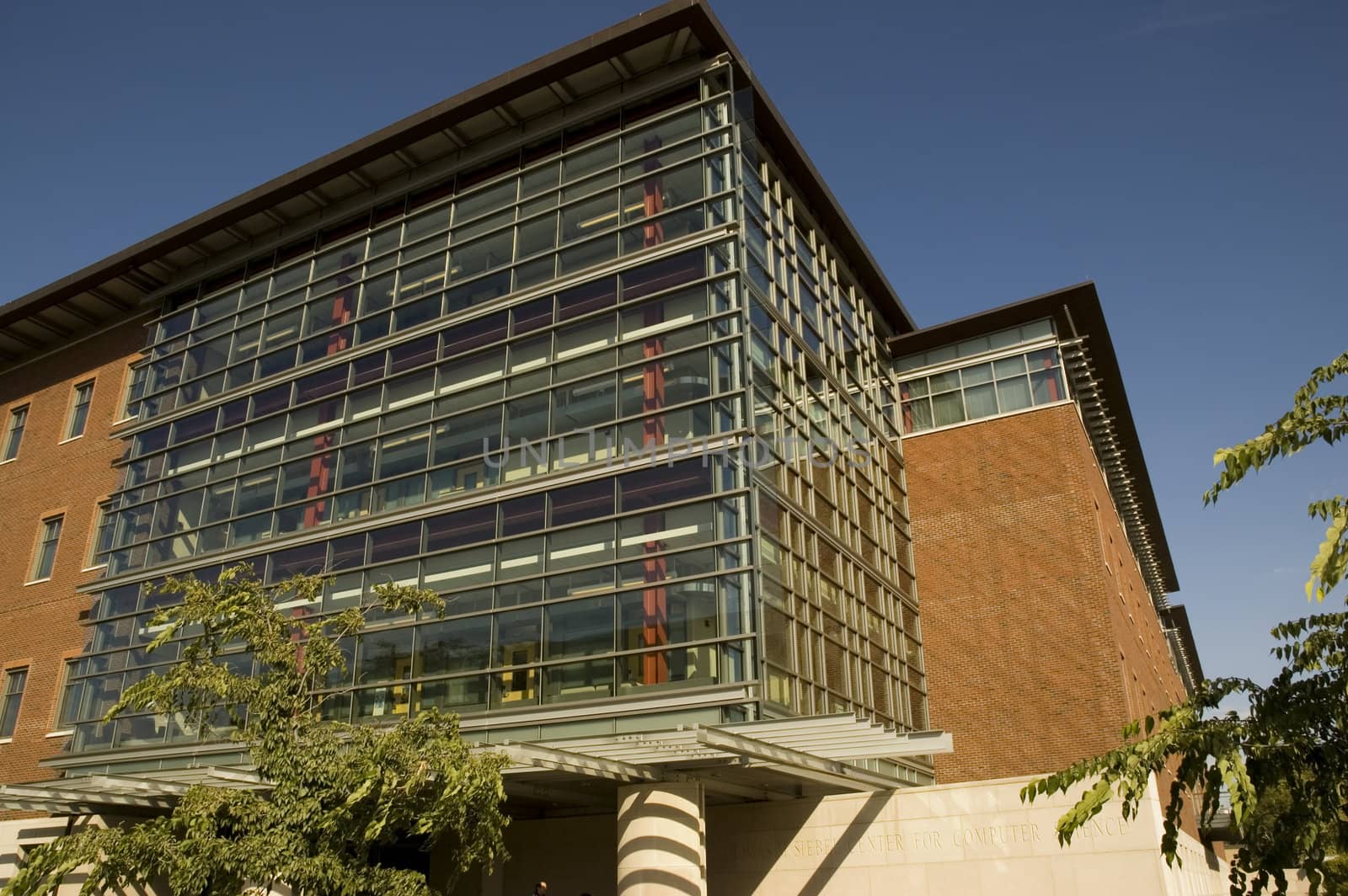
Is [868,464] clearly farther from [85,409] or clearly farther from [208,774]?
[85,409]

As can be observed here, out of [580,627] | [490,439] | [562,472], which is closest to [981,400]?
[562,472]

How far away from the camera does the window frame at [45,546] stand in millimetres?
32281

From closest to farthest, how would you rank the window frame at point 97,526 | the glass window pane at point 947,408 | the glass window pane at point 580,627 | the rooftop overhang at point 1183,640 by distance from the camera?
the glass window pane at point 580,627 < the window frame at point 97,526 < the glass window pane at point 947,408 < the rooftop overhang at point 1183,640

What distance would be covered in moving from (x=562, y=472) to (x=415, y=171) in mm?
11456

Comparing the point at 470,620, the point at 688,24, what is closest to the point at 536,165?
the point at 688,24

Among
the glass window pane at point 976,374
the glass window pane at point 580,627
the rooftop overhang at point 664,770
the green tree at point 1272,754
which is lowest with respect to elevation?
the green tree at point 1272,754

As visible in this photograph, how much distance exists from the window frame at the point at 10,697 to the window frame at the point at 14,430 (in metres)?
8.49

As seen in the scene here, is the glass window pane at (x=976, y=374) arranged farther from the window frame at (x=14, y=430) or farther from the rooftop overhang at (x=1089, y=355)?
the window frame at (x=14, y=430)

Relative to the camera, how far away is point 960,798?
22.2 meters

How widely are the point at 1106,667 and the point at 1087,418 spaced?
10140 millimetres

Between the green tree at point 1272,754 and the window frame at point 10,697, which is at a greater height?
the window frame at point 10,697

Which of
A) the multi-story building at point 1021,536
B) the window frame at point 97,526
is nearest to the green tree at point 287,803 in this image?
the multi-story building at point 1021,536

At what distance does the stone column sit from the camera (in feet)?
59.3

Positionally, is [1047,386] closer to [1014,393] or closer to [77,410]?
[1014,393]
